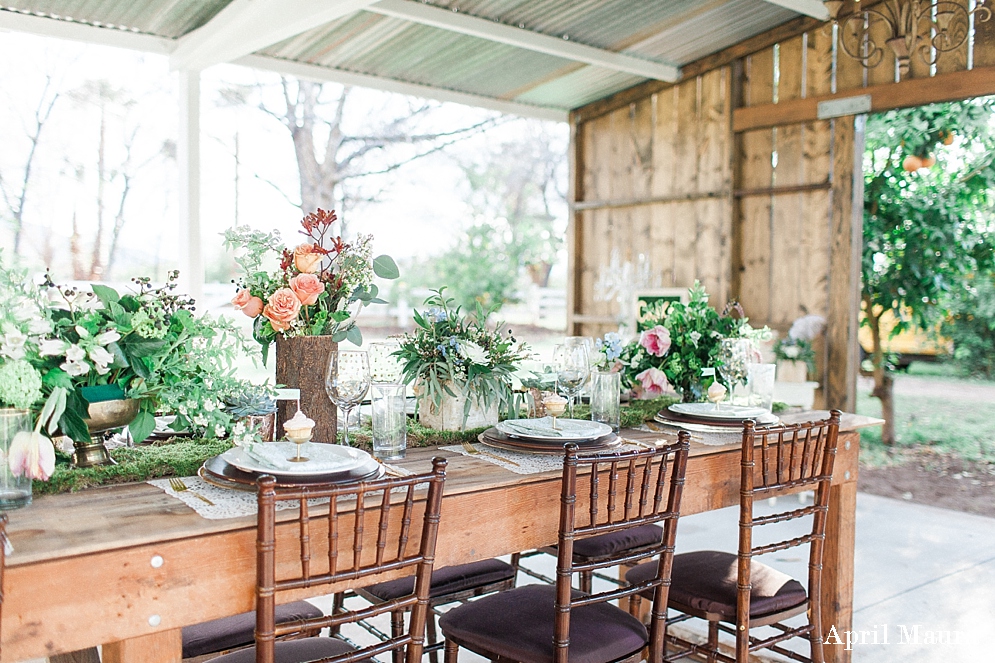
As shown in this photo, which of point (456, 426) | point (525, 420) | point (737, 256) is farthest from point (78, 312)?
point (737, 256)

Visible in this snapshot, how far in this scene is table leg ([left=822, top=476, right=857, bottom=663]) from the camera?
107 inches

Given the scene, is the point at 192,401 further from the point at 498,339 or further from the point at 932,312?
the point at 932,312

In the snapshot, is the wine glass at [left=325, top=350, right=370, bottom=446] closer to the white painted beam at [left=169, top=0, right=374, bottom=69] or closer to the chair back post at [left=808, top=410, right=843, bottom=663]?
the chair back post at [left=808, top=410, right=843, bottom=663]

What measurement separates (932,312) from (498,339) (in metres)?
7.04

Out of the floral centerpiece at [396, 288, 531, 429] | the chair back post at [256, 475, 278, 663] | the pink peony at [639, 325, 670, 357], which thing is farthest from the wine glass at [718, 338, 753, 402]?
the chair back post at [256, 475, 278, 663]

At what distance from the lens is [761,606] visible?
2.32m

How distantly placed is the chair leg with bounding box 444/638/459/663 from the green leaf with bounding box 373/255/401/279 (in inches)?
37.7

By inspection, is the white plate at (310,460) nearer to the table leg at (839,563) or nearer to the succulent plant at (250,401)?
the succulent plant at (250,401)

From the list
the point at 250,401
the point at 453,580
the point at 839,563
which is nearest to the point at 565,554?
the point at 453,580

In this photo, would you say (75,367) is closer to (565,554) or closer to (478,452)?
(478,452)

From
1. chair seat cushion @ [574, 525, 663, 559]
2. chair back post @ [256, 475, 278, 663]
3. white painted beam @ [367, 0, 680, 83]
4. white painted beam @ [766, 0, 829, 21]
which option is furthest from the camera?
white painted beam @ [766, 0, 829, 21]

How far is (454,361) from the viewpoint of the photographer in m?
2.27

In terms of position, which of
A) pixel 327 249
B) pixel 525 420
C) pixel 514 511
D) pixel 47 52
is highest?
pixel 47 52

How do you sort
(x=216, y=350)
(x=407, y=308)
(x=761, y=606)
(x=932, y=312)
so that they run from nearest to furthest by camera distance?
(x=216, y=350) → (x=761, y=606) → (x=932, y=312) → (x=407, y=308)
